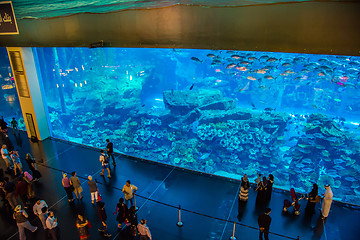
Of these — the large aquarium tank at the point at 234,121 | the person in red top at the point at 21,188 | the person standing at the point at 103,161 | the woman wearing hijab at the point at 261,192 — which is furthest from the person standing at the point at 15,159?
the woman wearing hijab at the point at 261,192

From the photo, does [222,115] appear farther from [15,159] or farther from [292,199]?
[15,159]

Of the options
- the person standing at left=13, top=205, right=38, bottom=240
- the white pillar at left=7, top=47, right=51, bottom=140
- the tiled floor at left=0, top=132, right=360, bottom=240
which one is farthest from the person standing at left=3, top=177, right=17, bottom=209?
the white pillar at left=7, top=47, right=51, bottom=140

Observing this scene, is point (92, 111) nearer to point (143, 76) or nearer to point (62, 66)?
point (143, 76)

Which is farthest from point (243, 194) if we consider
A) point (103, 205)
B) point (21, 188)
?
point (21, 188)

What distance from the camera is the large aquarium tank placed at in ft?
55.6

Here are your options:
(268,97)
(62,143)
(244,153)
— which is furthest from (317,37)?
(268,97)

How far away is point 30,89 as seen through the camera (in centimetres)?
1044

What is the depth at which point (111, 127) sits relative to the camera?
2648cm

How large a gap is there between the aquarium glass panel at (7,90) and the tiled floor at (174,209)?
53.5 feet

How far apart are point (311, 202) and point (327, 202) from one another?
385 millimetres

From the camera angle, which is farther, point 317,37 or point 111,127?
point 111,127

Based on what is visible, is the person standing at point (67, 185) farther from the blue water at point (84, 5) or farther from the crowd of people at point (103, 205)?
the blue water at point (84, 5)

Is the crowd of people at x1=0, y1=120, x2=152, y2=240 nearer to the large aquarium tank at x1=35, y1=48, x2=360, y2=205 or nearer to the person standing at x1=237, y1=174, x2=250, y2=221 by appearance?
the person standing at x1=237, y1=174, x2=250, y2=221

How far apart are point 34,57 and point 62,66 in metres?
38.6
